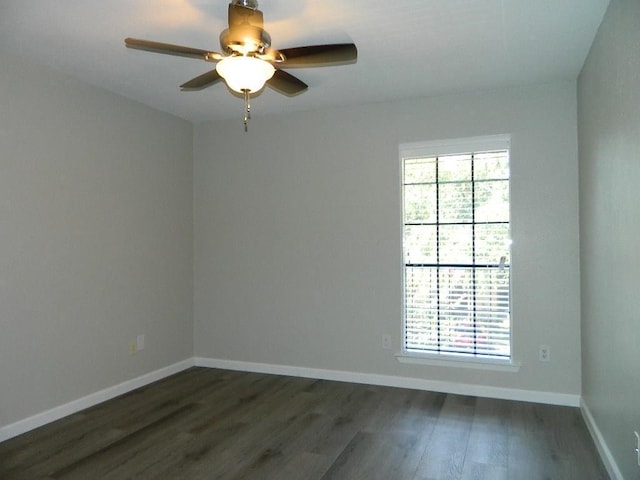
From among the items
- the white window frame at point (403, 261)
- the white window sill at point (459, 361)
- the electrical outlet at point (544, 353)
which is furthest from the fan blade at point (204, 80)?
the electrical outlet at point (544, 353)

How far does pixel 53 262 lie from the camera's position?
10.9 feet

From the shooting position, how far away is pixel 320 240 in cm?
431

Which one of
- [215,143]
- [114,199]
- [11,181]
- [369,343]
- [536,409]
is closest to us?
[11,181]

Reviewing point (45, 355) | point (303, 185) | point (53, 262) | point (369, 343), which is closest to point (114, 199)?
point (53, 262)

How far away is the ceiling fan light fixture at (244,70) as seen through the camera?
6.99ft

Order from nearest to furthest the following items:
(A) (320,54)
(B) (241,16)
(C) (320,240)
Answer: (B) (241,16)
(A) (320,54)
(C) (320,240)

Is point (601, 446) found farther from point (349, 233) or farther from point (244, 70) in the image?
point (244, 70)

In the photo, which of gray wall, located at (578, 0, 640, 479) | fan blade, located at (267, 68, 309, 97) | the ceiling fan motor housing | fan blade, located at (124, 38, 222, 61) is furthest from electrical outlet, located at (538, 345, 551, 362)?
fan blade, located at (124, 38, 222, 61)

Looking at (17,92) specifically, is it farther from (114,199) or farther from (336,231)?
(336,231)

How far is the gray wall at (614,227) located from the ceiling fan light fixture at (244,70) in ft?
5.13

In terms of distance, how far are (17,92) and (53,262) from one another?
3.79 feet

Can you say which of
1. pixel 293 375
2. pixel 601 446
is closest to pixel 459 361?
pixel 601 446

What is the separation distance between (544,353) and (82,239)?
11.8 ft

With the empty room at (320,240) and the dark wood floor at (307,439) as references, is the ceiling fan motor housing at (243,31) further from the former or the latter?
the dark wood floor at (307,439)
